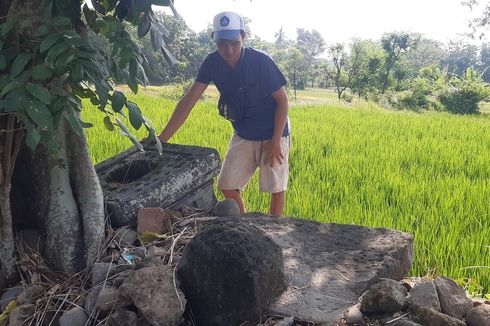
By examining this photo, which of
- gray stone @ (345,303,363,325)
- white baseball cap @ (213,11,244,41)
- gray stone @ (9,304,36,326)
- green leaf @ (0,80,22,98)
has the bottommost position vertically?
gray stone @ (9,304,36,326)

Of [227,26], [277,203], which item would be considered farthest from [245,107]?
[277,203]

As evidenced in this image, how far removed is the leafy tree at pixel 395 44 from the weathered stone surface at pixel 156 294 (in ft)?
85.0

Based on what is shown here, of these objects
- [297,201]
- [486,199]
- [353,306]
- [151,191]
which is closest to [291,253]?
[353,306]

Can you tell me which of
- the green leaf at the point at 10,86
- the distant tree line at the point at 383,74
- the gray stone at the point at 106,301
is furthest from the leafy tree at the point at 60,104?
the distant tree line at the point at 383,74

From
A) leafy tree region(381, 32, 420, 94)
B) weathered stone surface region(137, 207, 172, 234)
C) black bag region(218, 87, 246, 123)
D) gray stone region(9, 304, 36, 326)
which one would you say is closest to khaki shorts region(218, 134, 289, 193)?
black bag region(218, 87, 246, 123)

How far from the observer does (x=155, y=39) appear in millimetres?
1730

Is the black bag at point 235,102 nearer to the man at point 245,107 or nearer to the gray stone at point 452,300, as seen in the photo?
the man at point 245,107

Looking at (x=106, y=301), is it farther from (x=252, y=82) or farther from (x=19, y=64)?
(x=252, y=82)

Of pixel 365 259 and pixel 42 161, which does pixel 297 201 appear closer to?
pixel 365 259

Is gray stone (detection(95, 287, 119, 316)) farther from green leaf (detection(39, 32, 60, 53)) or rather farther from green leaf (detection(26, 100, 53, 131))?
green leaf (detection(39, 32, 60, 53))

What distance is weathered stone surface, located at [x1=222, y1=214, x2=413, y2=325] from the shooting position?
1648 mm

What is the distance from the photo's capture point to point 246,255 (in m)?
1.55

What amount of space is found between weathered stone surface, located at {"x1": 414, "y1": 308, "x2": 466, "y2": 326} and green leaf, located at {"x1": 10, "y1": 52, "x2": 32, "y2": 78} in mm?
Result: 1474

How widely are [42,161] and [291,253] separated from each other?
44.3 inches
